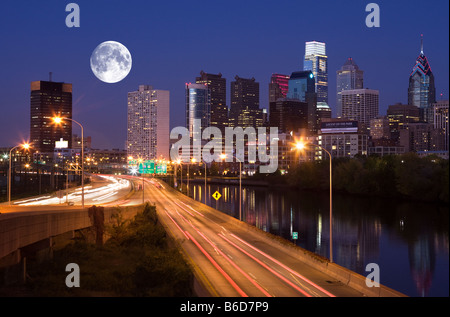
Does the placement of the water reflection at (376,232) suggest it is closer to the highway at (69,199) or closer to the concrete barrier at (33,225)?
the concrete barrier at (33,225)

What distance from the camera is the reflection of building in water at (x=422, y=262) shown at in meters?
36.4

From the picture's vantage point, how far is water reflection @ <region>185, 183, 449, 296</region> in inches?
1553

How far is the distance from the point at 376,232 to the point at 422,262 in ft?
65.5

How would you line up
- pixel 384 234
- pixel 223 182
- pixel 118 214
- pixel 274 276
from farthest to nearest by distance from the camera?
pixel 223 182, pixel 384 234, pixel 118 214, pixel 274 276

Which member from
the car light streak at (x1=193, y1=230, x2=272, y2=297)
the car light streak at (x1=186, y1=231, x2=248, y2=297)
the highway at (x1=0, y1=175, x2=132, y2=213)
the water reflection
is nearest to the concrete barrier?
the highway at (x1=0, y1=175, x2=132, y2=213)

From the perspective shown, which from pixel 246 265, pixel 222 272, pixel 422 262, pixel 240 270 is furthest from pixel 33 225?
pixel 422 262

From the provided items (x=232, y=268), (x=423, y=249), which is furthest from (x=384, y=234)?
(x=232, y=268)

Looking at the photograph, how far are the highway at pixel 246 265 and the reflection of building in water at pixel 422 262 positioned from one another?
1169 centimetres

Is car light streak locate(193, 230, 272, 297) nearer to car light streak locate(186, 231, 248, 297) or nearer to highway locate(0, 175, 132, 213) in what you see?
car light streak locate(186, 231, 248, 297)

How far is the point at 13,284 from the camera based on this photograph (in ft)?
80.0

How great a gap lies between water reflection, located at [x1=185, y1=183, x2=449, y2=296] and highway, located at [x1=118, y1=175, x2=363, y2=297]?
6820 millimetres

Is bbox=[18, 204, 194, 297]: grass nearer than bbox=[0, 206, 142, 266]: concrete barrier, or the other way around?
bbox=[0, 206, 142, 266]: concrete barrier

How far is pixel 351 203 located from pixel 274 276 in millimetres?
72648
